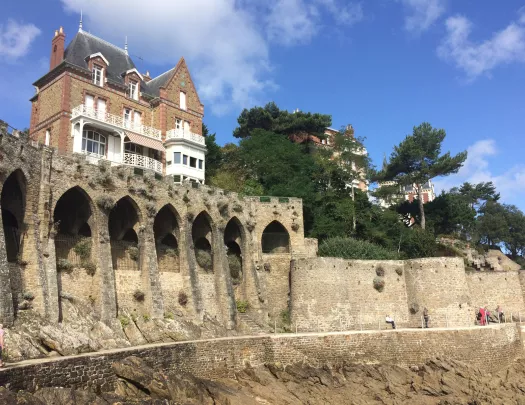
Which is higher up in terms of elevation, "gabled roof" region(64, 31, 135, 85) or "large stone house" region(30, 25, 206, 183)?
"gabled roof" region(64, 31, 135, 85)

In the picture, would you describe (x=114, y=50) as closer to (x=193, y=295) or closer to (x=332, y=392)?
(x=193, y=295)

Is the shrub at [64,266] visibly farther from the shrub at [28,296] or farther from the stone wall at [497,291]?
the stone wall at [497,291]

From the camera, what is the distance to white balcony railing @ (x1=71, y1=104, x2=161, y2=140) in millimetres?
30188

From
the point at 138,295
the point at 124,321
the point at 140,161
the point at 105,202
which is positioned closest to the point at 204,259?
the point at 138,295

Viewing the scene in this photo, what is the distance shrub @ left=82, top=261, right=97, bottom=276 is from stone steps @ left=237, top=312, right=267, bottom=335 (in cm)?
880

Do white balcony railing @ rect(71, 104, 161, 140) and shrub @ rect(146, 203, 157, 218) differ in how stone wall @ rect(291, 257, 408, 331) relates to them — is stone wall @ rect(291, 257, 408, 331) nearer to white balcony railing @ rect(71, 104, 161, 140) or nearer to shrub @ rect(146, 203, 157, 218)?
shrub @ rect(146, 203, 157, 218)

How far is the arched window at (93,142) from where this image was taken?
3040cm

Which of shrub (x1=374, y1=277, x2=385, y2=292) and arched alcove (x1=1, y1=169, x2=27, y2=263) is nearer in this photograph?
arched alcove (x1=1, y1=169, x2=27, y2=263)

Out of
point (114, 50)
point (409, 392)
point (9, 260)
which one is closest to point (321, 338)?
point (409, 392)

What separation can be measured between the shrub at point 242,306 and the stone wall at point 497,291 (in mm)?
14380

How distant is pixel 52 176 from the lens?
866 inches

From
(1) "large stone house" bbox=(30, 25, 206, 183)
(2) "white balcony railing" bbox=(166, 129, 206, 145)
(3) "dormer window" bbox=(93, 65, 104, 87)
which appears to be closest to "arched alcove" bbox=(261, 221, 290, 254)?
(1) "large stone house" bbox=(30, 25, 206, 183)

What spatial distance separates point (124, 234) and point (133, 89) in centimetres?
1347

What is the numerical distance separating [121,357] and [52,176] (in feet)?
32.8
